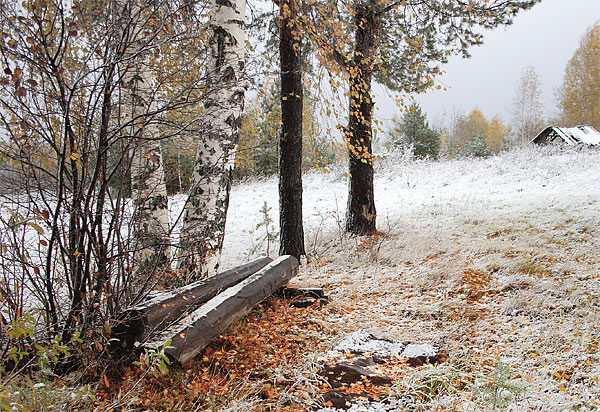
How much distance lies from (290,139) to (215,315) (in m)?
3.52

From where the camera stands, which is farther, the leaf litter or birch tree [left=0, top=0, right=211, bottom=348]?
the leaf litter

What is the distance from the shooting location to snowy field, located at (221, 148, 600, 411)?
2615mm

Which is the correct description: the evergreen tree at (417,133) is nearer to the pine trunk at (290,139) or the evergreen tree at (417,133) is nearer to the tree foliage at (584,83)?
the tree foliage at (584,83)

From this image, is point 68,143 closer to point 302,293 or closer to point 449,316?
point 302,293

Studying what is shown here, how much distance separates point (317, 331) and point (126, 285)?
1.92 meters

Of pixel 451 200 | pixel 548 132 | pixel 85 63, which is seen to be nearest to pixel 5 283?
pixel 85 63

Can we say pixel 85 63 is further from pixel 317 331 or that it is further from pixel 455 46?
pixel 455 46

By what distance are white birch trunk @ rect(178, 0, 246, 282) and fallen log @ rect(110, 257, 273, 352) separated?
0.35 m

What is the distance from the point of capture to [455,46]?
747 cm

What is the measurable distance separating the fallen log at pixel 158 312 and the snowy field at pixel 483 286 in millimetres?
1304

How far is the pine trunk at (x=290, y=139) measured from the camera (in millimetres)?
5766

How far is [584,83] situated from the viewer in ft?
84.6

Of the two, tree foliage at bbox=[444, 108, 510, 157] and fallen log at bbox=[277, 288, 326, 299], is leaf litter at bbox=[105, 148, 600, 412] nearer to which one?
fallen log at bbox=[277, 288, 326, 299]

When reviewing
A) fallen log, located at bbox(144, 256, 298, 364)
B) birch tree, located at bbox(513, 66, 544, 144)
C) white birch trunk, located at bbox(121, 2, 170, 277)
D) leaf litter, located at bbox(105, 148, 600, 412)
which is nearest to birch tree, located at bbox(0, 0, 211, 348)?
white birch trunk, located at bbox(121, 2, 170, 277)
